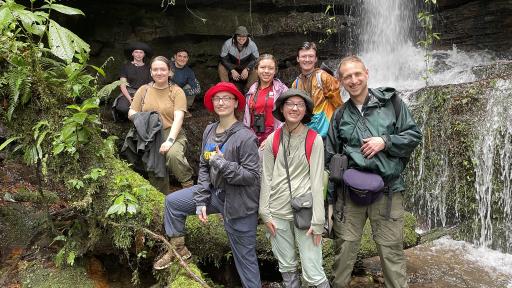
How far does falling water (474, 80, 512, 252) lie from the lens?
23.4 ft

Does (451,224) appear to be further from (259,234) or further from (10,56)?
(10,56)

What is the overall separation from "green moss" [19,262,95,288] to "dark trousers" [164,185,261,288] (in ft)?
3.34

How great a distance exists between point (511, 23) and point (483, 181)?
5742 millimetres

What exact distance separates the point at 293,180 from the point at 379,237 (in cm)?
92

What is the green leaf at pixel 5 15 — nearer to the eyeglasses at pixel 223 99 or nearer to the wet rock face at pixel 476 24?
the eyeglasses at pixel 223 99

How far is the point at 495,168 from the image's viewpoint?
7223mm

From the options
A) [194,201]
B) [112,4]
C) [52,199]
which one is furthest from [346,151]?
[112,4]

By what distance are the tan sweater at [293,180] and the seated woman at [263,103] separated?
3.88ft

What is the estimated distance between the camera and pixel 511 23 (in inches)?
431

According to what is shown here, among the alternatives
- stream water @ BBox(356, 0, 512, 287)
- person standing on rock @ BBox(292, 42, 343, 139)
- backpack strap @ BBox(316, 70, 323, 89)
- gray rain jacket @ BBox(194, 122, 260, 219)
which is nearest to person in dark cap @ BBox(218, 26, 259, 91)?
person standing on rock @ BBox(292, 42, 343, 139)

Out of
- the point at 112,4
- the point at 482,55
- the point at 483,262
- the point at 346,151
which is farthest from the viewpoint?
the point at 482,55

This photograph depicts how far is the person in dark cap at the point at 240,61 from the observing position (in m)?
7.95

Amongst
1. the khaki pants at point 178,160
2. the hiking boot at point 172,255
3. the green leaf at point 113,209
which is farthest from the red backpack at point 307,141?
the khaki pants at point 178,160

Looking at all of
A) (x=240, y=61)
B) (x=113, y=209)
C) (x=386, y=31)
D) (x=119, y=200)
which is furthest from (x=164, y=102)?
(x=386, y=31)
